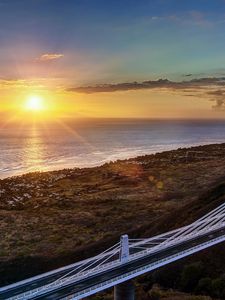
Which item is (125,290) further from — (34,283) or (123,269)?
(34,283)

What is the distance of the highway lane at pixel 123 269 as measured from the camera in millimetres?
31484

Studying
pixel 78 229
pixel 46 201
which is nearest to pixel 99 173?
pixel 46 201

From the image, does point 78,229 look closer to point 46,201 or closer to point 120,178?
point 46,201

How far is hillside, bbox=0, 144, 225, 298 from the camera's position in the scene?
5625 cm

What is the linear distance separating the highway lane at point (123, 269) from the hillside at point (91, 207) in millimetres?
4181

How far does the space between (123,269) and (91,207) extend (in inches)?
1746

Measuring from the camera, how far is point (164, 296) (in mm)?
39969

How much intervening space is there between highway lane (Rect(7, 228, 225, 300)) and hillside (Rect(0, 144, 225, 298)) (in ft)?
13.7

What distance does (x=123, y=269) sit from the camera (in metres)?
35.5

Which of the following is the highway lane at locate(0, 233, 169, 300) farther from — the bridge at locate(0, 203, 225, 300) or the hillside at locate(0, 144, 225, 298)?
the hillside at locate(0, 144, 225, 298)

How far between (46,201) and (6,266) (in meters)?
34.4

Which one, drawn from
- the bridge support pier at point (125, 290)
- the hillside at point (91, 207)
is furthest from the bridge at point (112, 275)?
the hillside at point (91, 207)

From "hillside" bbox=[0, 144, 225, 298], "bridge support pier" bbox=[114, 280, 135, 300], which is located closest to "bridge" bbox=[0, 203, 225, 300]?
"bridge support pier" bbox=[114, 280, 135, 300]

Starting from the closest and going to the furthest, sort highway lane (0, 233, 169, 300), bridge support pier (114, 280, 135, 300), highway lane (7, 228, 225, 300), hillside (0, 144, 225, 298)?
highway lane (7, 228, 225, 300) → highway lane (0, 233, 169, 300) → bridge support pier (114, 280, 135, 300) → hillside (0, 144, 225, 298)
